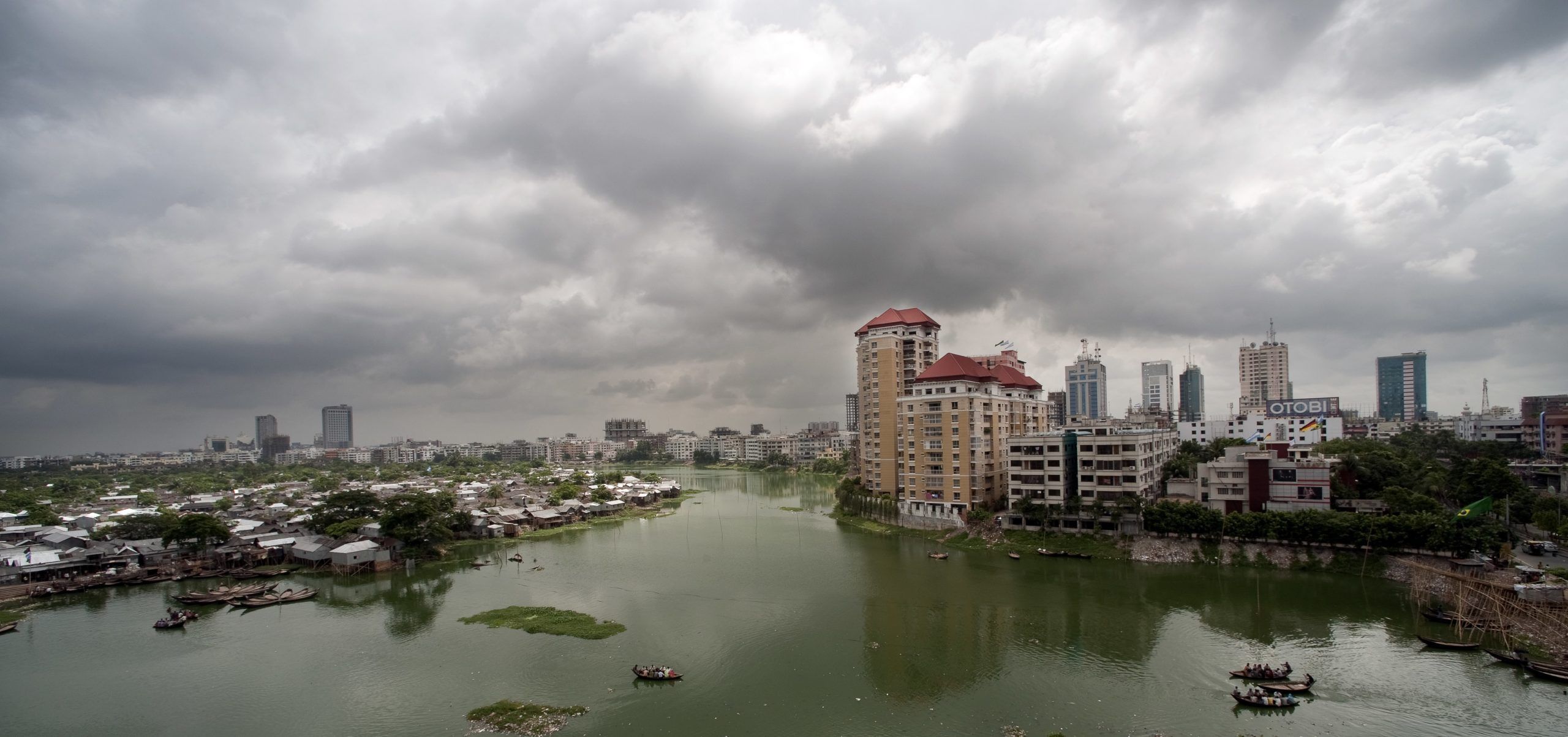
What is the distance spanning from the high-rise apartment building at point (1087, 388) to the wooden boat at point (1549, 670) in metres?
110

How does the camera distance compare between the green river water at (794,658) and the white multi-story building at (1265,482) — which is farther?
the white multi-story building at (1265,482)

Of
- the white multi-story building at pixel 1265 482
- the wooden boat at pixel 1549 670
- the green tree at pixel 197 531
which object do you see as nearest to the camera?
the wooden boat at pixel 1549 670

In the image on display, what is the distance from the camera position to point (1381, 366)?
129m

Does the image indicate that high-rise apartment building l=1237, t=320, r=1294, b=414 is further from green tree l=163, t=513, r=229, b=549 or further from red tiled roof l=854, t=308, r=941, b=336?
green tree l=163, t=513, r=229, b=549

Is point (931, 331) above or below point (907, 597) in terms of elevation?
above

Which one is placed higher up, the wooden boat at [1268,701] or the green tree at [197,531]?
the green tree at [197,531]

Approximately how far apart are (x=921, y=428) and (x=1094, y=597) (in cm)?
1746

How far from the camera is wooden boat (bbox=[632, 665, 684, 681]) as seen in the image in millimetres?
17312

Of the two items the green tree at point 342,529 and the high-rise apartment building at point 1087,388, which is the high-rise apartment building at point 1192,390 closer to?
the high-rise apartment building at point 1087,388

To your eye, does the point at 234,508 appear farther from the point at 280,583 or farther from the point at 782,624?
the point at 782,624

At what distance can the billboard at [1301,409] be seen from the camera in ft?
207

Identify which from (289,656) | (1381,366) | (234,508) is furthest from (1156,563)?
(1381,366)

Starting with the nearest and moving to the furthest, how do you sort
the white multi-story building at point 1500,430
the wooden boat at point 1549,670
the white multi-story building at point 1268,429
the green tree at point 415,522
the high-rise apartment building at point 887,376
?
the wooden boat at point 1549,670, the green tree at point 415,522, the high-rise apartment building at point 887,376, the white multi-story building at point 1268,429, the white multi-story building at point 1500,430

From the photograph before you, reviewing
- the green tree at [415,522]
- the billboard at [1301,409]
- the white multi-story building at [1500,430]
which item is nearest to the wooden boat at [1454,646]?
the green tree at [415,522]
